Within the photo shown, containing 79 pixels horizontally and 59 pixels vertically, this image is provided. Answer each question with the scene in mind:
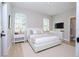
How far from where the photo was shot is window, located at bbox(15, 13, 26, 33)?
581 cm

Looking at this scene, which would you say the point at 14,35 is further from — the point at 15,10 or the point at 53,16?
the point at 53,16

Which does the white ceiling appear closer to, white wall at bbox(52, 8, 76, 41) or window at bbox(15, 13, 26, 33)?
window at bbox(15, 13, 26, 33)

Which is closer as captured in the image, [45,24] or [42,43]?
[42,43]

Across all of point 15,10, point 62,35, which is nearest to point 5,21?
point 15,10

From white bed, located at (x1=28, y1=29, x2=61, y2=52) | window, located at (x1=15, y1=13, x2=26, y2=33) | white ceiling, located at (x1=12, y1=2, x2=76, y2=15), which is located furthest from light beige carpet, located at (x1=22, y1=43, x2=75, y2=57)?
window, located at (x1=15, y1=13, x2=26, y2=33)

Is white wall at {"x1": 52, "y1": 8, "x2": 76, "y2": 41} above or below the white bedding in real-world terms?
above

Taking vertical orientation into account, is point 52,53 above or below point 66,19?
below

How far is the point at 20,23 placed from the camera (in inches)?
237

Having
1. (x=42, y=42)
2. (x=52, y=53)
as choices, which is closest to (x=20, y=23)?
(x=42, y=42)

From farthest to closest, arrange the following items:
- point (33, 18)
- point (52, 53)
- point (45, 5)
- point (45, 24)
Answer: point (45, 24) → point (33, 18) → point (45, 5) → point (52, 53)

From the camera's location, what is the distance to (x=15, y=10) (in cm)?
554

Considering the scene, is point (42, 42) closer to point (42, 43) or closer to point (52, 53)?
point (42, 43)

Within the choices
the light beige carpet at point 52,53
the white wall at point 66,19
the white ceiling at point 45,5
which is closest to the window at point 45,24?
the white wall at point 66,19

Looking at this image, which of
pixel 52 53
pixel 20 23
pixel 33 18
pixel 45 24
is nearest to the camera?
pixel 52 53
